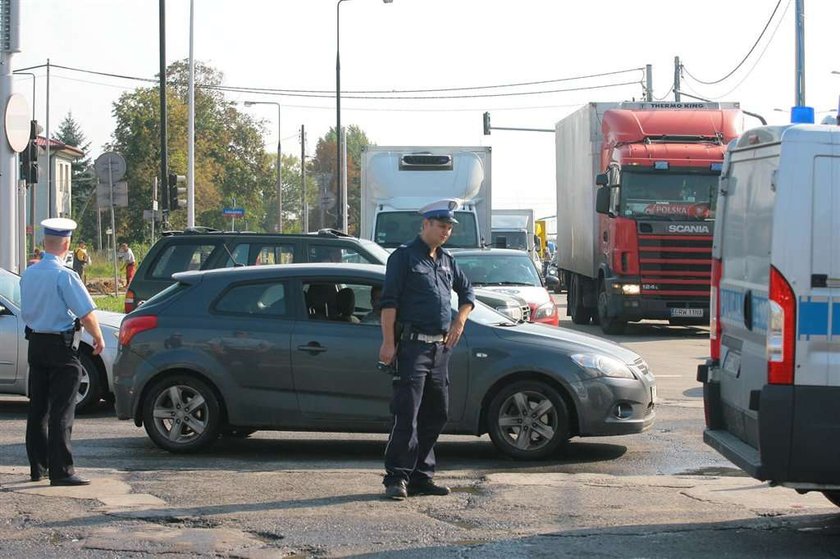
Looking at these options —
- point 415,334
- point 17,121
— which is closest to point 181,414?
point 415,334

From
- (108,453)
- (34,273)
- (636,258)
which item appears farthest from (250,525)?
(636,258)

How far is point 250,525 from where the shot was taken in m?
7.20

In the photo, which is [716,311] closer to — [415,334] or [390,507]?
[415,334]

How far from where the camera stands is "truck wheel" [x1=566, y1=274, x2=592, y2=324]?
2762 centimetres

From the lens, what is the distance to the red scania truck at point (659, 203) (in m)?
22.6

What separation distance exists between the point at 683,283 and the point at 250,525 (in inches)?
674

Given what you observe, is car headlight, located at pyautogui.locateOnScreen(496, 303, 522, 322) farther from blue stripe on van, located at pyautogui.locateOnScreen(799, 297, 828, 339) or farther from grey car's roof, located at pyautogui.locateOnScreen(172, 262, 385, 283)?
blue stripe on van, located at pyautogui.locateOnScreen(799, 297, 828, 339)

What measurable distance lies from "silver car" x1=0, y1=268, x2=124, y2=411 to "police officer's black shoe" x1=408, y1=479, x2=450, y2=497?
4944 mm

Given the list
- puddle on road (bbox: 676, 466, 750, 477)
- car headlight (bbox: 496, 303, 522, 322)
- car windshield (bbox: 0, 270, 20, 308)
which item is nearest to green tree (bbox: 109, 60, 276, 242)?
car headlight (bbox: 496, 303, 522, 322)

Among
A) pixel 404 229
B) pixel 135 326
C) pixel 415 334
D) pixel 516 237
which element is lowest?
pixel 135 326

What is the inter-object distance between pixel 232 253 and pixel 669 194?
11216mm

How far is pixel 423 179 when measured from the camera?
2305cm

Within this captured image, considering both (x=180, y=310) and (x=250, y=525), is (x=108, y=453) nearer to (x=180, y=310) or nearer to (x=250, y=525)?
(x=180, y=310)

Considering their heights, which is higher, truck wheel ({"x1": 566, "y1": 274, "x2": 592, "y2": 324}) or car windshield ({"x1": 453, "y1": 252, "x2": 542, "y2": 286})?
car windshield ({"x1": 453, "y1": 252, "x2": 542, "y2": 286})
